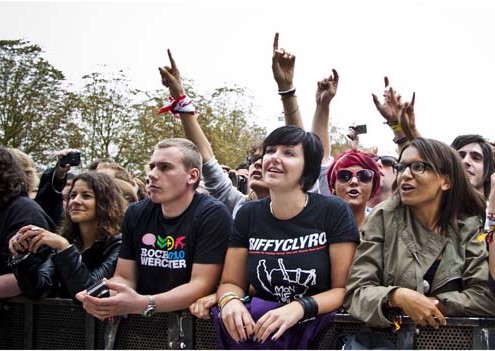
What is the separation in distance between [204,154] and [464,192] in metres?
1.96

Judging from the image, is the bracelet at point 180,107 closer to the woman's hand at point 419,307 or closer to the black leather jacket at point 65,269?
the black leather jacket at point 65,269

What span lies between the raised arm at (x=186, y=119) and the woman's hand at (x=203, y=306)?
1338mm

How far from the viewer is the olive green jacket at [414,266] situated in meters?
→ 3.41

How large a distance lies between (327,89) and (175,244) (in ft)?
6.37

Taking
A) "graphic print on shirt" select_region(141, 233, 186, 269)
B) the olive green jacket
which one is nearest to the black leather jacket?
"graphic print on shirt" select_region(141, 233, 186, 269)

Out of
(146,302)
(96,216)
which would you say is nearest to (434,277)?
(146,302)

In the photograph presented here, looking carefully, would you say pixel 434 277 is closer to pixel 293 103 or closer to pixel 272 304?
pixel 272 304

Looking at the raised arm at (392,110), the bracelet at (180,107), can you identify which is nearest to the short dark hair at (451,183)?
the raised arm at (392,110)

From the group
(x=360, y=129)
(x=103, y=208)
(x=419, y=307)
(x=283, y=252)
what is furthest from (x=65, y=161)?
(x=419, y=307)

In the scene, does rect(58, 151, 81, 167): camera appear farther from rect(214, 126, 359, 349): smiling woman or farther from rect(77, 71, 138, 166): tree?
rect(77, 71, 138, 166): tree

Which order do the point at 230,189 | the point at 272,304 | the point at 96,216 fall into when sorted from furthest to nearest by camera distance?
the point at 230,189 < the point at 96,216 < the point at 272,304

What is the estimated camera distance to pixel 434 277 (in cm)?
351

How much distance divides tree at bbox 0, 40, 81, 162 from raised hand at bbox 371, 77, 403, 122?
24.8 meters

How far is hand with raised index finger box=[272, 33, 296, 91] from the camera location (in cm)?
508
